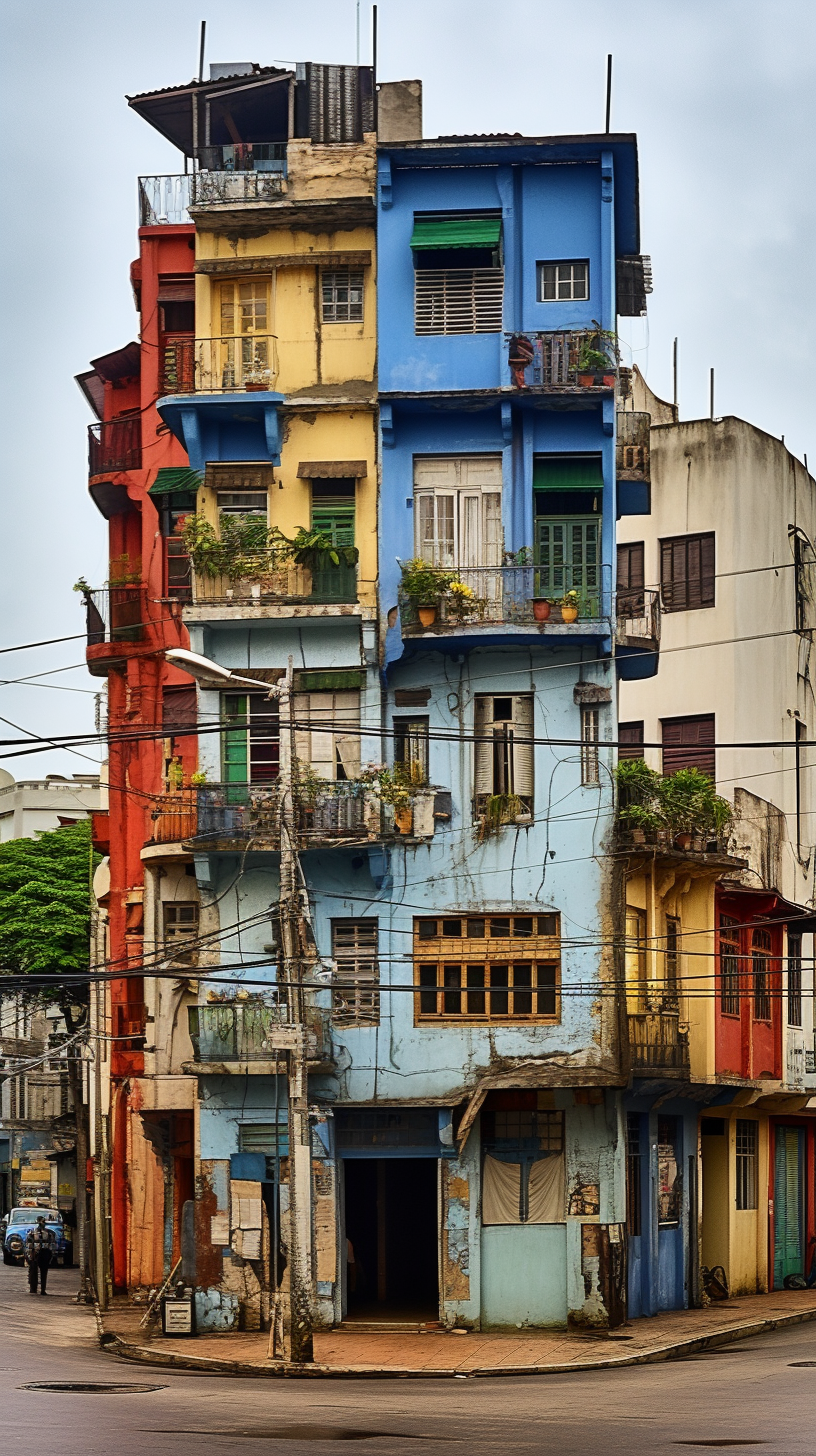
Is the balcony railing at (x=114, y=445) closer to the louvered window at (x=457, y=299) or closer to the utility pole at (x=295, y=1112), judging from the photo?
the louvered window at (x=457, y=299)

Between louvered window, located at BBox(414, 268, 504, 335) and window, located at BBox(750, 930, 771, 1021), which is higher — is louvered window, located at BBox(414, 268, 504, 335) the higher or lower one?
the higher one

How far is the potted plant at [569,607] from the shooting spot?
3456 centimetres

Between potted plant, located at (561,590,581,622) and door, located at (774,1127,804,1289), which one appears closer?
potted plant, located at (561,590,581,622)

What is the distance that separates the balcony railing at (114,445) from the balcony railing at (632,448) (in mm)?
11357

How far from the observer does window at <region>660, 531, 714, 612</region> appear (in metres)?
48.5

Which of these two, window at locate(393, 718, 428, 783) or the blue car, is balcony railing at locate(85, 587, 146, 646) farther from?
the blue car

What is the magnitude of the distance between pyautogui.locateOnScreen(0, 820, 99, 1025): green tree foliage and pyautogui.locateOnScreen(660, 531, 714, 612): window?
20.6 metres

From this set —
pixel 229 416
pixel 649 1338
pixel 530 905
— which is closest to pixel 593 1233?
pixel 649 1338

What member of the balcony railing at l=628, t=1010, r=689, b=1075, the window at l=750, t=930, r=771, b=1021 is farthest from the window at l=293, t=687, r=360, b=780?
the window at l=750, t=930, r=771, b=1021

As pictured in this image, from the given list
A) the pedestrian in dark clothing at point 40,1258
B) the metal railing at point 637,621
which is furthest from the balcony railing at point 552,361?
the pedestrian in dark clothing at point 40,1258

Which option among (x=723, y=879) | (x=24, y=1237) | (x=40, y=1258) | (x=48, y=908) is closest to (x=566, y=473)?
(x=723, y=879)

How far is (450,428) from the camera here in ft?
117

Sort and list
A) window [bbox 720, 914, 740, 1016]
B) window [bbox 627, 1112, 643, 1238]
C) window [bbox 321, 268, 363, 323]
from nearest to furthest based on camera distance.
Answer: window [bbox 627, 1112, 643, 1238]
window [bbox 321, 268, 363, 323]
window [bbox 720, 914, 740, 1016]

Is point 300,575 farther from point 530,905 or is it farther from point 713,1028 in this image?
point 713,1028
